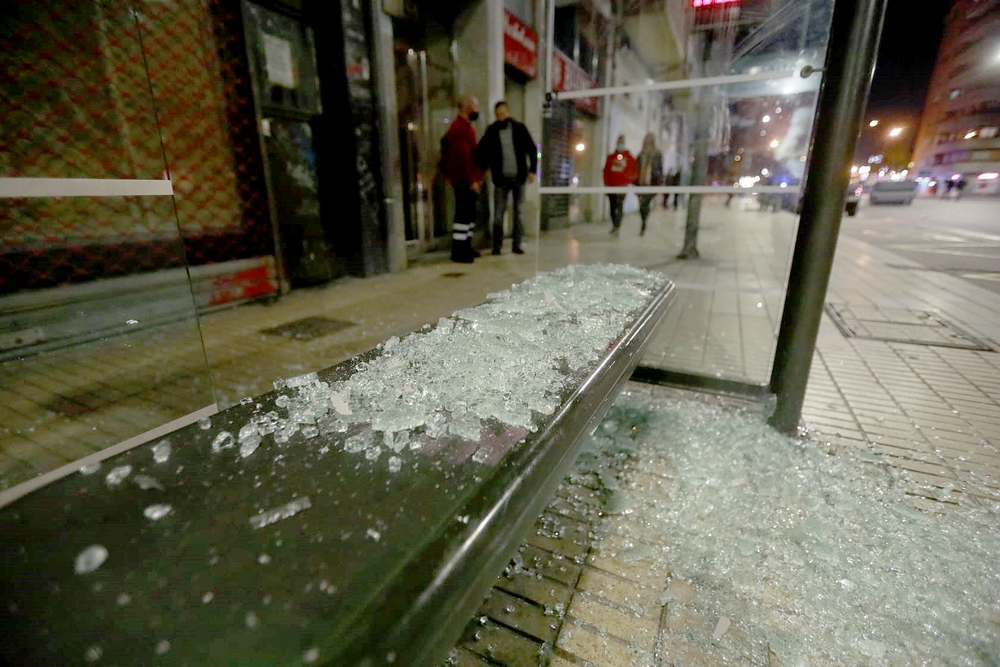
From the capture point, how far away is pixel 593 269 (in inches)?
106

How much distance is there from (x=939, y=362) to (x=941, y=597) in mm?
2764

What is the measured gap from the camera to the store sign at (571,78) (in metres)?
10.3

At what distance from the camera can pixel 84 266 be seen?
3.46m

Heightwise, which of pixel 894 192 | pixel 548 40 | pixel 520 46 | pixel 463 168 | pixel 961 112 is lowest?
pixel 463 168

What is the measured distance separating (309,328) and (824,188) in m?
3.62

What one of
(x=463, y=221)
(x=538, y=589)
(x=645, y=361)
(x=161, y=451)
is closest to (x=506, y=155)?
(x=463, y=221)

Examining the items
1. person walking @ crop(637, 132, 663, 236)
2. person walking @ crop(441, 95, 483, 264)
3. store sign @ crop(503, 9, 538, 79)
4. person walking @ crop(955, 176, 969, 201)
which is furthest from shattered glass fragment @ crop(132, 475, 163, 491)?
person walking @ crop(955, 176, 969, 201)

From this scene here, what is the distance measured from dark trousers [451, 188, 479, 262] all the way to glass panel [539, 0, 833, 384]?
1.22m

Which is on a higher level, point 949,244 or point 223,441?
point 223,441

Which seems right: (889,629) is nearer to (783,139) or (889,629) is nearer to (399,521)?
(399,521)

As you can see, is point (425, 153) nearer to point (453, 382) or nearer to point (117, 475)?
point (453, 382)

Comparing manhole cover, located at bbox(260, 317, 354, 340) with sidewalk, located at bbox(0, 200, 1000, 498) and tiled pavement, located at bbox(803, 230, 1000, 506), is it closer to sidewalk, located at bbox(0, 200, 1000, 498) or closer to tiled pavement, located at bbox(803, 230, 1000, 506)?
sidewalk, located at bbox(0, 200, 1000, 498)

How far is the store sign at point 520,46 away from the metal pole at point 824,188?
7823 mm

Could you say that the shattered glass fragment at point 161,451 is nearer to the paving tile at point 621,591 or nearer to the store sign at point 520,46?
the paving tile at point 621,591
